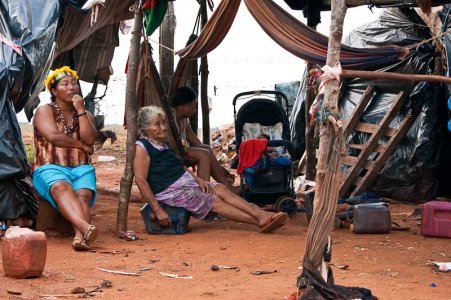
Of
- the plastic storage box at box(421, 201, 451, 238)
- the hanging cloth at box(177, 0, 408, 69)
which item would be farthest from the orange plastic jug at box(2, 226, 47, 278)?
the plastic storage box at box(421, 201, 451, 238)

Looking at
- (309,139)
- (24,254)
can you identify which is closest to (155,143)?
(24,254)

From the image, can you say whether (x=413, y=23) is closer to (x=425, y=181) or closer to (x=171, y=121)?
(x=425, y=181)

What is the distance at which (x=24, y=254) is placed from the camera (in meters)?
5.91

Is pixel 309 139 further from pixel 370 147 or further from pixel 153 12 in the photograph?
pixel 153 12

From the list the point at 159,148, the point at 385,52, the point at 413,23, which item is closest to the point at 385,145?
the point at 413,23

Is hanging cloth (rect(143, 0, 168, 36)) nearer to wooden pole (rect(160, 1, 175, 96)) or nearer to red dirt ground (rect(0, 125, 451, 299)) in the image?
wooden pole (rect(160, 1, 175, 96))

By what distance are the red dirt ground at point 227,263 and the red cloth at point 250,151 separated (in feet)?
2.17

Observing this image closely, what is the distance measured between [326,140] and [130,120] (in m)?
3.24

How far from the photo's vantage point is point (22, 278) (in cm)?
599

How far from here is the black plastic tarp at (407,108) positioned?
397 inches

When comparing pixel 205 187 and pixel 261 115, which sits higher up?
pixel 261 115

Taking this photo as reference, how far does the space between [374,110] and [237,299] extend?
6.16 metres

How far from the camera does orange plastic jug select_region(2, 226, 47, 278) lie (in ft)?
19.4

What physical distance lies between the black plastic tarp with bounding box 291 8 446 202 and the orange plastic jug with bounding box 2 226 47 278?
18.0 ft
